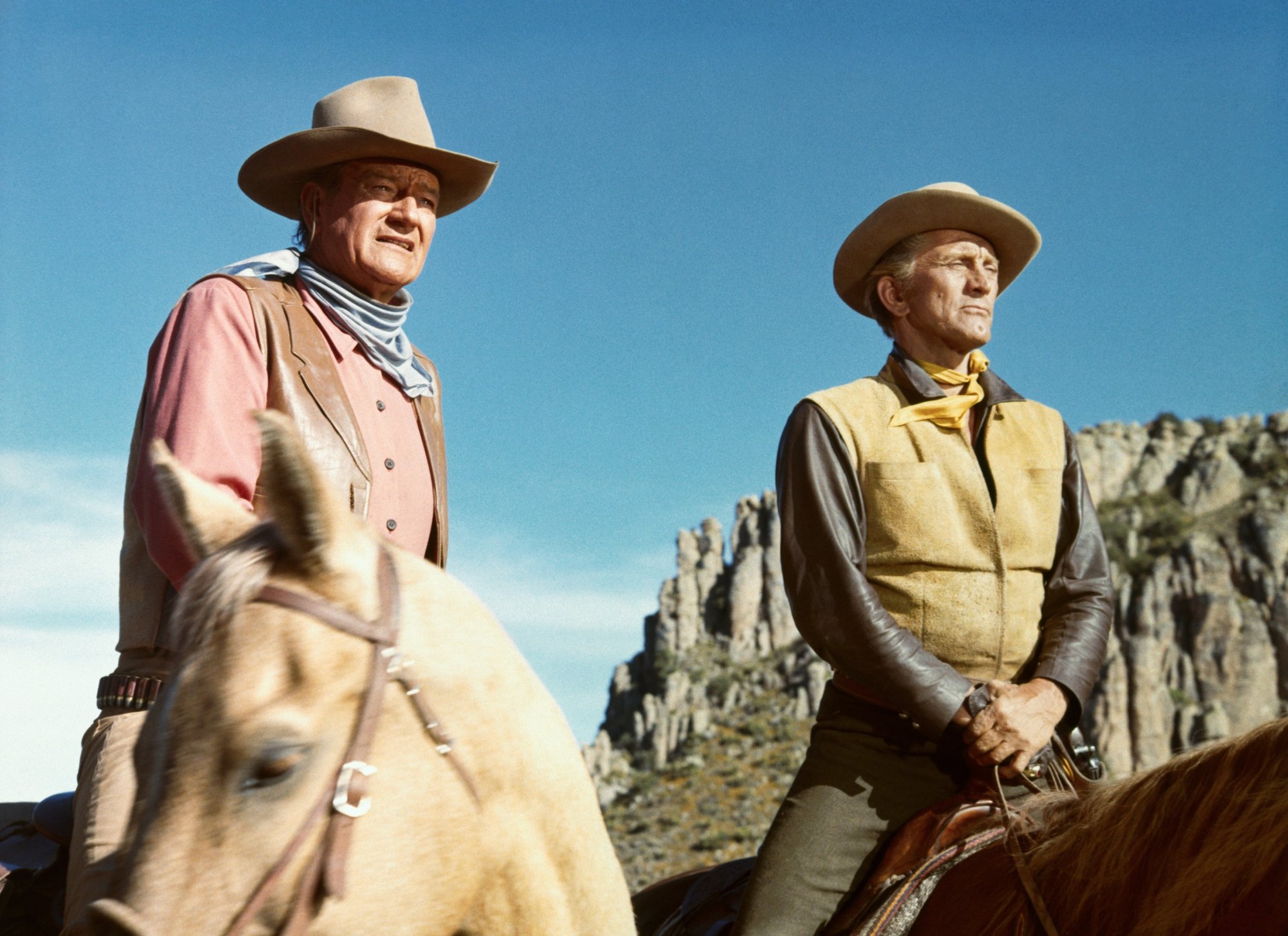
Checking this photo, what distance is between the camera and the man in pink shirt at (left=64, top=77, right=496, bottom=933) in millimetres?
2410

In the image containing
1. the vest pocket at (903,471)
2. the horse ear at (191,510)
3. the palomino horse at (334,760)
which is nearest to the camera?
the palomino horse at (334,760)

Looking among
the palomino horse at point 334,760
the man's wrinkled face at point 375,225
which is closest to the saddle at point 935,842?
the palomino horse at point 334,760

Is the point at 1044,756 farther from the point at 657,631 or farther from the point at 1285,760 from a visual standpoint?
the point at 657,631

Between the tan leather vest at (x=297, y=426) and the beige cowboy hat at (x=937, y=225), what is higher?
the beige cowboy hat at (x=937, y=225)

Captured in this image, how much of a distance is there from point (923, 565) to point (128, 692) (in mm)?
2294

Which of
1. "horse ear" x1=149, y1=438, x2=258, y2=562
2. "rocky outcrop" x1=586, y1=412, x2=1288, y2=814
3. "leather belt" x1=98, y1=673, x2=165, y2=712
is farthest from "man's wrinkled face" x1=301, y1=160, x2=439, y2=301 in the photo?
"rocky outcrop" x1=586, y1=412, x2=1288, y2=814

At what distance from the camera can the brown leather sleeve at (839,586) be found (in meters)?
3.06

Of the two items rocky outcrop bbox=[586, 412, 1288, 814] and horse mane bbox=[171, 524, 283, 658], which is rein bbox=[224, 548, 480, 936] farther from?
rocky outcrop bbox=[586, 412, 1288, 814]

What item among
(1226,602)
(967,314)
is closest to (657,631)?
(1226,602)

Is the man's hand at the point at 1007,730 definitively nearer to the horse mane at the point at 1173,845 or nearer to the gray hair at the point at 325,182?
the horse mane at the point at 1173,845

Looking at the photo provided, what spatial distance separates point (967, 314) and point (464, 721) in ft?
8.87

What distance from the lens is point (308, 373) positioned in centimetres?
282

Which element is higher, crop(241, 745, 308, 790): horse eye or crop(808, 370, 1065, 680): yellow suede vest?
crop(808, 370, 1065, 680): yellow suede vest

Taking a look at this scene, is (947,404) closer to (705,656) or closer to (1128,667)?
(1128,667)
